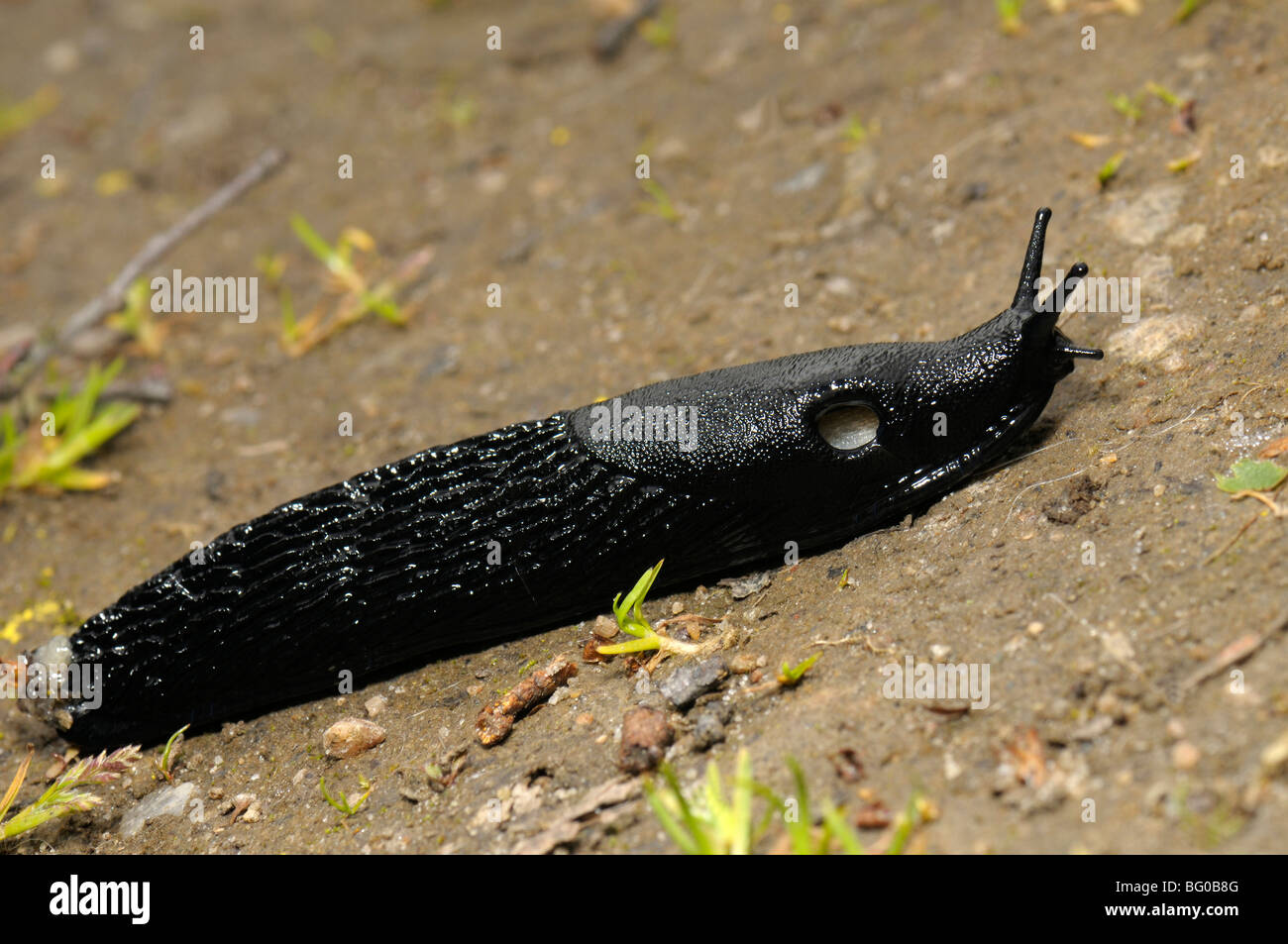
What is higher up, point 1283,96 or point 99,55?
point 99,55

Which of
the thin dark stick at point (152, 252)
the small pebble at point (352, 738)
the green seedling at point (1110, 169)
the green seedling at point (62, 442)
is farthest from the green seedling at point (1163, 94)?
the thin dark stick at point (152, 252)

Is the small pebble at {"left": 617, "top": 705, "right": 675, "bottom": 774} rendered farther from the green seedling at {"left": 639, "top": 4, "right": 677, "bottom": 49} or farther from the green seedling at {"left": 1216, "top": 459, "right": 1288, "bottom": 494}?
the green seedling at {"left": 639, "top": 4, "right": 677, "bottom": 49}

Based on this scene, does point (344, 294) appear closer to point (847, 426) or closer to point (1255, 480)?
point (847, 426)

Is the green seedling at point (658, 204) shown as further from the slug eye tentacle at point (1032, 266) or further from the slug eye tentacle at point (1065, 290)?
the slug eye tentacle at point (1065, 290)

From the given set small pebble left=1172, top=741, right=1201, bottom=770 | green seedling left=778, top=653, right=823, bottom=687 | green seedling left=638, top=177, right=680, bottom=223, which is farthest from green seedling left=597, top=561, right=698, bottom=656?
green seedling left=638, top=177, right=680, bottom=223
